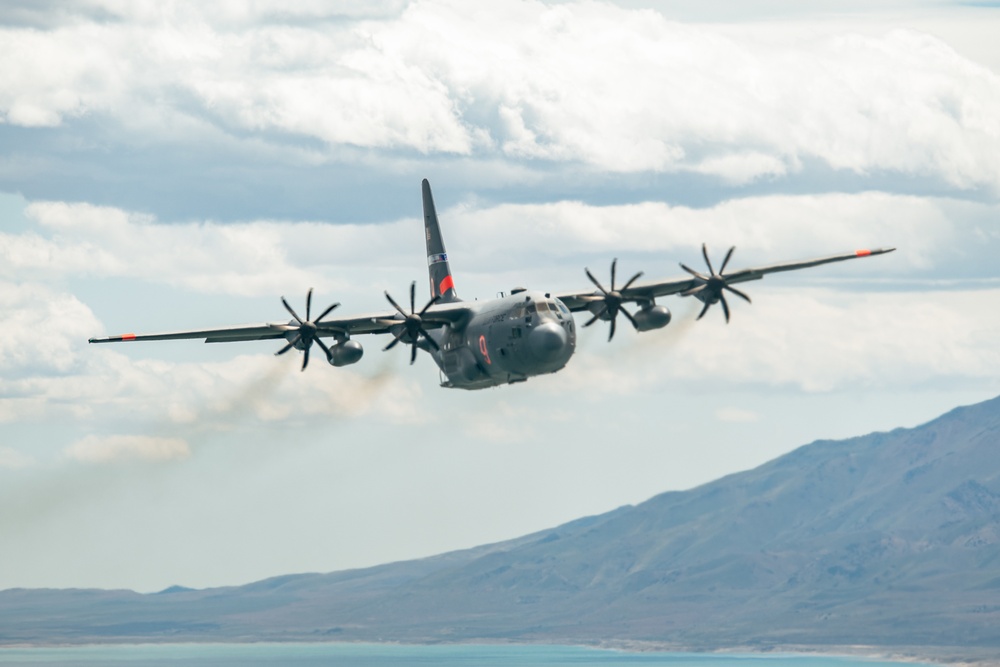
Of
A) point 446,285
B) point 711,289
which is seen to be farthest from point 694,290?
point 446,285

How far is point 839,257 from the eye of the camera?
110250 mm

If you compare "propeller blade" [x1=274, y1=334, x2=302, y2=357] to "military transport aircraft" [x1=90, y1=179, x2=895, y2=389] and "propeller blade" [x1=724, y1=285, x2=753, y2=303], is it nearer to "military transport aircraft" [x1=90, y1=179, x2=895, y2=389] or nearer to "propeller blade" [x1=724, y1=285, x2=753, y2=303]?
"military transport aircraft" [x1=90, y1=179, x2=895, y2=389]

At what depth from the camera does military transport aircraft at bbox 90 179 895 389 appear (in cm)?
9581

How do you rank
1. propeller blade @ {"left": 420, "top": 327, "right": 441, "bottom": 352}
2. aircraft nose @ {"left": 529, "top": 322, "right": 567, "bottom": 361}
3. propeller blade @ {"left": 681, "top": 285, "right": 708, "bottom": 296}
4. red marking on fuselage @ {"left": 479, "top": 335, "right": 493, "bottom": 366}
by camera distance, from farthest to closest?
propeller blade @ {"left": 681, "top": 285, "right": 708, "bottom": 296}, propeller blade @ {"left": 420, "top": 327, "right": 441, "bottom": 352}, red marking on fuselage @ {"left": 479, "top": 335, "right": 493, "bottom": 366}, aircraft nose @ {"left": 529, "top": 322, "right": 567, "bottom": 361}

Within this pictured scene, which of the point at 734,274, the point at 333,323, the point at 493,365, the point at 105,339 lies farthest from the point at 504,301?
the point at 105,339

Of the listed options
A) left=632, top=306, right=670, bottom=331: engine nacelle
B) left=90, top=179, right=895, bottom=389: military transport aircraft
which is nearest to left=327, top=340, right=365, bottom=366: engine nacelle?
left=90, top=179, right=895, bottom=389: military transport aircraft

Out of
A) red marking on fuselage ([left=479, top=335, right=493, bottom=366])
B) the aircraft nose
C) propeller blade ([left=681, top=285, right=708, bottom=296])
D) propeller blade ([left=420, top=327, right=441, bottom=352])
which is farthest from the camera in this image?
propeller blade ([left=681, top=285, right=708, bottom=296])

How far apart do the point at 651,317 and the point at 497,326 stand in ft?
40.0

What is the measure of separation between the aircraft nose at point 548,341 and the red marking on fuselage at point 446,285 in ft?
98.0

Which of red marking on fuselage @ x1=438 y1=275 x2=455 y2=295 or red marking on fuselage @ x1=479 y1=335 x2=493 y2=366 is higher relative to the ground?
red marking on fuselage @ x1=438 y1=275 x2=455 y2=295

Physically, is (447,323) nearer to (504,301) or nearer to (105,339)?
(504,301)

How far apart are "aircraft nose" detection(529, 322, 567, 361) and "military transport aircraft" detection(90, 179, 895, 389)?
6cm

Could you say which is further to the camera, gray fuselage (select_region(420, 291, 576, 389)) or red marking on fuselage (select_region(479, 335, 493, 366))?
red marking on fuselage (select_region(479, 335, 493, 366))

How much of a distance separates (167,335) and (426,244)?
98.4 feet
